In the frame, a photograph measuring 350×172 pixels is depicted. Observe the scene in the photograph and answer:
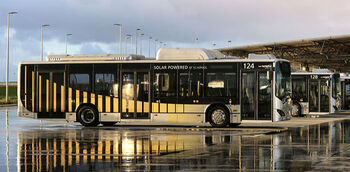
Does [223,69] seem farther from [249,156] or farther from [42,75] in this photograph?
[249,156]

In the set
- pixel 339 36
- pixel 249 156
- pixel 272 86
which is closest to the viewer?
pixel 249 156

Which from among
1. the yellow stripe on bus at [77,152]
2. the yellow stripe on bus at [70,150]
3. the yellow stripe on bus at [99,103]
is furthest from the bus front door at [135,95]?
the yellow stripe on bus at [77,152]

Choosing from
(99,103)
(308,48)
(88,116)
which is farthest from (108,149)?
(308,48)

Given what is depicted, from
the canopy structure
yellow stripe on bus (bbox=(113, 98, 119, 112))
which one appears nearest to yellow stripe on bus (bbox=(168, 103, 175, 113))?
yellow stripe on bus (bbox=(113, 98, 119, 112))

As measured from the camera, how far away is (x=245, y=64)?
25.3m

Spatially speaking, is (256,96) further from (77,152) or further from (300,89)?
(300,89)

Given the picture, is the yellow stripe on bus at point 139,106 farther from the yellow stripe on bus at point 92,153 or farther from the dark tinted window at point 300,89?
the dark tinted window at point 300,89

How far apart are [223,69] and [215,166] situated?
13.4 meters

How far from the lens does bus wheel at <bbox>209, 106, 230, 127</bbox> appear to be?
25.3 m

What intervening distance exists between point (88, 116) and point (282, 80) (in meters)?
8.66

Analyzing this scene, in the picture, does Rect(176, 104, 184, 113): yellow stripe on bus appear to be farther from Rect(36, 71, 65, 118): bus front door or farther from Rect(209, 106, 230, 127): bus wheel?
Rect(36, 71, 65, 118): bus front door

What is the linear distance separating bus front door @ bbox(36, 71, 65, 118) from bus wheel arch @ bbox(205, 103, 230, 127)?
6.54 m

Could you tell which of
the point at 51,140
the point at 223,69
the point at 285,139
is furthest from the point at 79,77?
the point at 285,139

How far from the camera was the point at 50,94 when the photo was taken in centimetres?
2678
